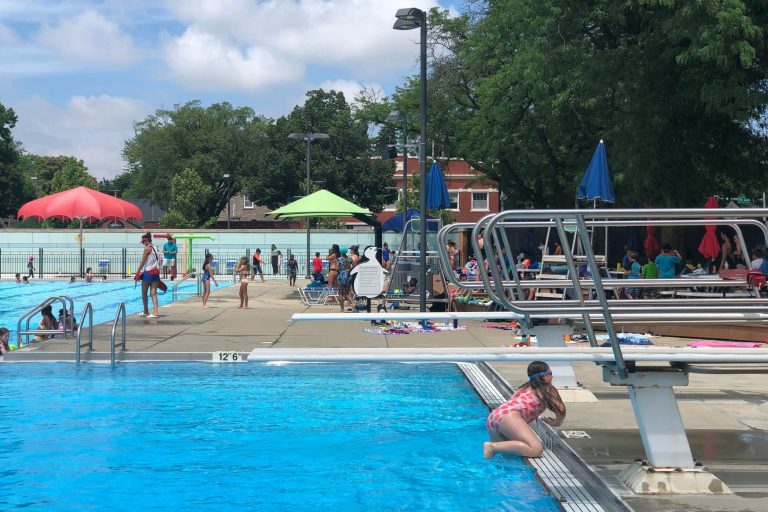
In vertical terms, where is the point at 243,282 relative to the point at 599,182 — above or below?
below

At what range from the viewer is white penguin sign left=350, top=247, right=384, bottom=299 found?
18.8 metres

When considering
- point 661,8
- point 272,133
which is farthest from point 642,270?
point 272,133

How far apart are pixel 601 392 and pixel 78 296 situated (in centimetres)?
2536

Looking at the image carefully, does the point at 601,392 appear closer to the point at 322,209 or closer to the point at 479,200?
the point at 322,209

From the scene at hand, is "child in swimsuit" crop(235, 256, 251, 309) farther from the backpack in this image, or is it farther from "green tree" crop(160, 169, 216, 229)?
"green tree" crop(160, 169, 216, 229)

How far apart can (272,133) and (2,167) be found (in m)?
23.7

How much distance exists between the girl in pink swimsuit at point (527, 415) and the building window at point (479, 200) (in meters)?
70.4

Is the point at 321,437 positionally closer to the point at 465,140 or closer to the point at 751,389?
the point at 751,389

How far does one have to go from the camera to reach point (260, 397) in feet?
36.1

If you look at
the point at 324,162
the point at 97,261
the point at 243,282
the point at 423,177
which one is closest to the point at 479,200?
the point at 324,162

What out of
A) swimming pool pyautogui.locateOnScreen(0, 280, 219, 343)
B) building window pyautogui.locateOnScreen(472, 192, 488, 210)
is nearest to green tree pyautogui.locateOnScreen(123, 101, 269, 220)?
building window pyautogui.locateOnScreen(472, 192, 488, 210)

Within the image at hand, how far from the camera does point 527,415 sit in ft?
23.7

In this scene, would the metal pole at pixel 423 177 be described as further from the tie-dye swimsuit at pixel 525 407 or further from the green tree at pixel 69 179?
the green tree at pixel 69 179

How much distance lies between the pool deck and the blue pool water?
77 centimetres
